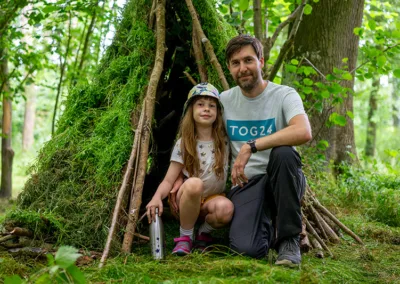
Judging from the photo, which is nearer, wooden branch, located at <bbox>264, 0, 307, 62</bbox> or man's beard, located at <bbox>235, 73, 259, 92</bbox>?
man's beard, located at <bbox>235, 73, 259, 92</bbox>

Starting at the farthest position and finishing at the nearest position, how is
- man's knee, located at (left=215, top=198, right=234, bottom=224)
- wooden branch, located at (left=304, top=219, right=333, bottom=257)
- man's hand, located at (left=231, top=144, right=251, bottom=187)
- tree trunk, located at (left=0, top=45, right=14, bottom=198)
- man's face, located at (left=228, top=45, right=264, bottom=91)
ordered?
tree trunk, located at (left=0, top=45, right=14, bottom=198), wooden branch, located at (left=304, top=219, right=333, bottom=257), man's face, located at (left=228, top=45, right=264, bottom=91), man's knee, located at (left=215, top=198, right=234, bottom=224), man's hand, located at (left=231, top=144, right=251, bottom=187)

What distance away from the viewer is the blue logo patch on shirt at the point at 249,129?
Answer: 3621mm

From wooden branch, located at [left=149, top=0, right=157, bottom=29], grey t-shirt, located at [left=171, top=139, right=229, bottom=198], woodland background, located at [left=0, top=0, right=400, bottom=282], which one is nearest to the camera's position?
woodland background, located at [left=0, top=0, right=400, bottom=282]

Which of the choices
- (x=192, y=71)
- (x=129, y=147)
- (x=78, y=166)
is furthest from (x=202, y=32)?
(x=78, y=166)

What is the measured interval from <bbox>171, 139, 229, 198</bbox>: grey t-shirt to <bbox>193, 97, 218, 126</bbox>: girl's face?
0.59 feet

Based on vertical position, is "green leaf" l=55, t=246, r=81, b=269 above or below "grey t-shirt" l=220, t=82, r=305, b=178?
below

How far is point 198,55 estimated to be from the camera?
4.37 meters

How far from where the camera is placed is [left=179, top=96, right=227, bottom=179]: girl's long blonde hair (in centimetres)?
369

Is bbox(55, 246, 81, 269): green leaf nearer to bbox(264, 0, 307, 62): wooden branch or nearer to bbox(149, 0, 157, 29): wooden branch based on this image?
bbox(149, 0, 157, 29): wooden branch

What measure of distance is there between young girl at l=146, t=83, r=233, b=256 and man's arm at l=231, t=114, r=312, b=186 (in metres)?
0.31

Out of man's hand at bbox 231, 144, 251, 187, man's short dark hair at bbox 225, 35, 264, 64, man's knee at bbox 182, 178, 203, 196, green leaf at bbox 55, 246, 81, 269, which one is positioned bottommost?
green leaf at bbox 55, 246, 81, 269

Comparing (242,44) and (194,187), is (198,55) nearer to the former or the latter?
(242,44)

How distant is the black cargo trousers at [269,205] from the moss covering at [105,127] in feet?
3.28

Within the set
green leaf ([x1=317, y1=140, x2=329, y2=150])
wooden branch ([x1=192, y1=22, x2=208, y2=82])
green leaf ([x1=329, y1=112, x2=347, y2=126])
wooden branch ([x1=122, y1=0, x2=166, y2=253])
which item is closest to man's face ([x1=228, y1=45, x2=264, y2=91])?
wooden branch ([x1=192, y1=22, x2=208, y2=82])
